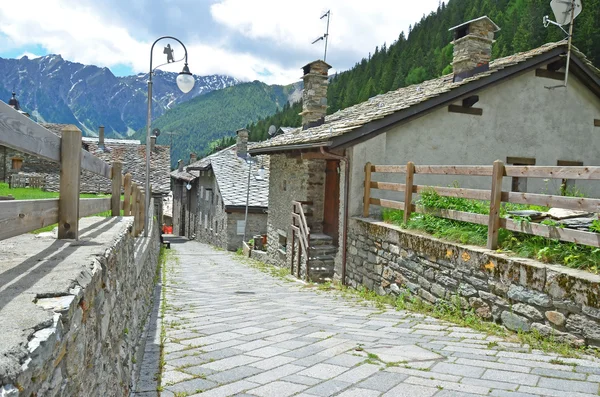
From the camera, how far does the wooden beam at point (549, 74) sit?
10.8 metres

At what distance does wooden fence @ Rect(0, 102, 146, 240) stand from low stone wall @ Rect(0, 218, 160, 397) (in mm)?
187

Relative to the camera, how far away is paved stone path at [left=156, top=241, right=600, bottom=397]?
354 cm

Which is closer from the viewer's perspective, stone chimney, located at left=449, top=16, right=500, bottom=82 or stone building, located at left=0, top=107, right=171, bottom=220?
stone chimney, located at left=449, top=16, right=500, bottom=82

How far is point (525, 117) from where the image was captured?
10867mm

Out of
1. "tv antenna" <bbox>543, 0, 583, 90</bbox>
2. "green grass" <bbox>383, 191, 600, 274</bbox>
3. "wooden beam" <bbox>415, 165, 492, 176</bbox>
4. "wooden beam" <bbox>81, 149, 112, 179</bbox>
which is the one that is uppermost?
"tv antenna" <bbox>543, 0, 583, 90</bbox>

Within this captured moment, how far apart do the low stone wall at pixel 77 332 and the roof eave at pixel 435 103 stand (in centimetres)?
654

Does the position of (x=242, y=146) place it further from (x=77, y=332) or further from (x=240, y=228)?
(x=77, y=332)

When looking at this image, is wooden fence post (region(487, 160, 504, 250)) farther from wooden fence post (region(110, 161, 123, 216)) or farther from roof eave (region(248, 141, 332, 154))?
wooden fence post (region(110, 161, 123, 216))

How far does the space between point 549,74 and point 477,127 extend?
6.81 ft

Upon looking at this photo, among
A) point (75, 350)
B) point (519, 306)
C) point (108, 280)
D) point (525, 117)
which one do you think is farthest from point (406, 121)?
point (75, 350)

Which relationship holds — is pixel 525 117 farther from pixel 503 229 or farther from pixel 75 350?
pixel 75 350

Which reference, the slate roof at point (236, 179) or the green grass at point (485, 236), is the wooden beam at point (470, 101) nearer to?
the green grass at point (485, 236)

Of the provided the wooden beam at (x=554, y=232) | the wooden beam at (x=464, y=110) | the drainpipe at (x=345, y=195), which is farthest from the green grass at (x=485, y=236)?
the wooden beam at (x=464, y=110)

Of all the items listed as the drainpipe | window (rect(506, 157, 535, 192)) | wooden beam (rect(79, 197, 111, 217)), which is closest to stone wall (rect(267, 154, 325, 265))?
the drainpipe
